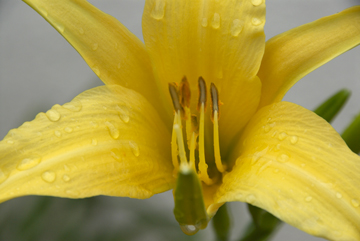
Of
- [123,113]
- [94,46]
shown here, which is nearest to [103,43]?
[94,46]

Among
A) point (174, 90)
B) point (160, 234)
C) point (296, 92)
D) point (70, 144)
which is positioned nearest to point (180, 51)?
point (174, 90)

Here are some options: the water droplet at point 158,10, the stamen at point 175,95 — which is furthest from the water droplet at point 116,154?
the water droplet at point 158,10

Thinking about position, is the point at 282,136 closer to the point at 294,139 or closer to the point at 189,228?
the point at 294,139

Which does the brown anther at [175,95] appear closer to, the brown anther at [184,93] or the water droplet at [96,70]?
the brown anther at [184,93]

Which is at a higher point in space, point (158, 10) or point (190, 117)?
point (158, 10)

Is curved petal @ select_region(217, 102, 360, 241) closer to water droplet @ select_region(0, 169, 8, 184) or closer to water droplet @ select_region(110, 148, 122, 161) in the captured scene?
water droplet @ select_region(110, 148, 122, 161)

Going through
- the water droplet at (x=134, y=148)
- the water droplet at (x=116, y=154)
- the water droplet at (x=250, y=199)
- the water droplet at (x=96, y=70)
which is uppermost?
the water droplet at (x=96, y=70)
